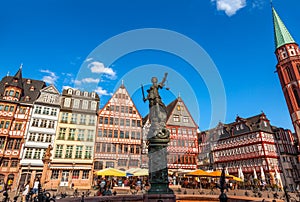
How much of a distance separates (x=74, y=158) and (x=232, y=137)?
34869 millimetres

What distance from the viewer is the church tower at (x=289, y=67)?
138ft

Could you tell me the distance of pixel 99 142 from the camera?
32.8 metres

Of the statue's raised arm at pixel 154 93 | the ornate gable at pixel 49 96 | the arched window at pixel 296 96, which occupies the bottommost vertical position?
the statue's raised arm at pixel 154 93

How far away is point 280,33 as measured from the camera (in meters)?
51.4

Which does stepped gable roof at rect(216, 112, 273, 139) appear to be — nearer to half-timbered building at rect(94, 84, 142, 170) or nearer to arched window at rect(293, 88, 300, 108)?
arched window at rect(293, 88, 300, 108)

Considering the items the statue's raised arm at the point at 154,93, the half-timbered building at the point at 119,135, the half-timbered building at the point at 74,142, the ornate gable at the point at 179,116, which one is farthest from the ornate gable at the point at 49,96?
the statue's raised arm at the point at 154,93

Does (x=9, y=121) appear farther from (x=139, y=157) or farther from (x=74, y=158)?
(x=139, y=157)

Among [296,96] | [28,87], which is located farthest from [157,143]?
[296,96]

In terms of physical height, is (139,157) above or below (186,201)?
above

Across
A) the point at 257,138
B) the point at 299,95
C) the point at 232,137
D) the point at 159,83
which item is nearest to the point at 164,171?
the point at 159,83

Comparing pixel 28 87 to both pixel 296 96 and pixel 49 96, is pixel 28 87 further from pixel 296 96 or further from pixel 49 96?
pixel 296 96

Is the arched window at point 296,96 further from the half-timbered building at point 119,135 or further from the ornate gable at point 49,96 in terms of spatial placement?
the ornate gable at point 49,96

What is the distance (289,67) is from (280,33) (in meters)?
11.7

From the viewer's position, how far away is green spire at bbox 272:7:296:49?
4944 cm
